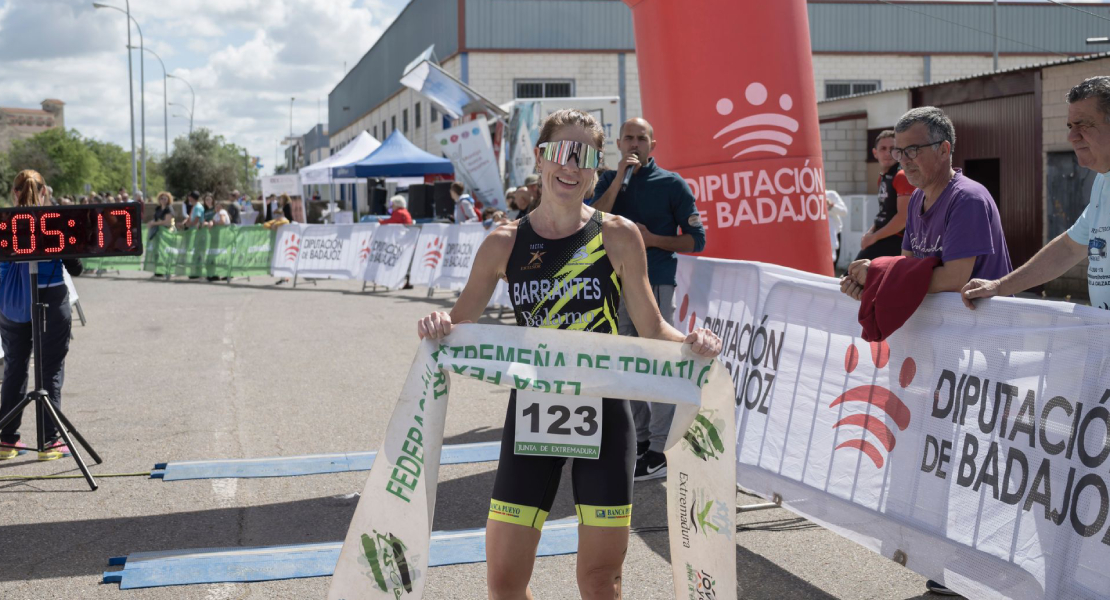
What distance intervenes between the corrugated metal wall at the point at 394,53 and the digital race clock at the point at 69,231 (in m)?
33.0

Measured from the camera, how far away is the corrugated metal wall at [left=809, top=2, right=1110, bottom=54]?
1641 inches

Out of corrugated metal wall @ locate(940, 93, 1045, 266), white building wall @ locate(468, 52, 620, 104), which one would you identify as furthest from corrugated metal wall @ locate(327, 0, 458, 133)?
corrugated metal wall @ locate(940, 93, 1045, 266)

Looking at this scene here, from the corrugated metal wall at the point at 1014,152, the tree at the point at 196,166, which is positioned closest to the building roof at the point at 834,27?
the corrugated metal wall at the point at 1014,152

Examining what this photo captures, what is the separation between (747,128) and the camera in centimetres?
762

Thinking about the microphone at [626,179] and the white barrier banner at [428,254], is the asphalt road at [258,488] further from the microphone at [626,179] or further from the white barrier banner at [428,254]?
the white barrier banner at [428,254]

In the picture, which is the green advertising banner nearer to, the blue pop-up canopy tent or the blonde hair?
the blue pop-up canopy tent

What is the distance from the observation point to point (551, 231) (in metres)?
3.50

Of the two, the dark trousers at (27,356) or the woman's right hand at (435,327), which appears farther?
the dark trousers at (27,356)

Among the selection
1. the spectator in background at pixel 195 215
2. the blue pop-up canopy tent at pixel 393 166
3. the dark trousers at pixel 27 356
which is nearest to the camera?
the dark trousers at pixel 27 356

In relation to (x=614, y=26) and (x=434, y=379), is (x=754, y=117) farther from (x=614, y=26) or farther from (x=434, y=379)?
(x=614, y=26)

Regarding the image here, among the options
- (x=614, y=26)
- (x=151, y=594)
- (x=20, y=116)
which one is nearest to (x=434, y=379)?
(x=151, y=594)

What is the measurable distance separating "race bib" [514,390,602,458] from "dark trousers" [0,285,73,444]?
5.10 m

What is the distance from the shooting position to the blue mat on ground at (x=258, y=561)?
15.6ft

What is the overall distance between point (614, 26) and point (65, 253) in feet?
113
